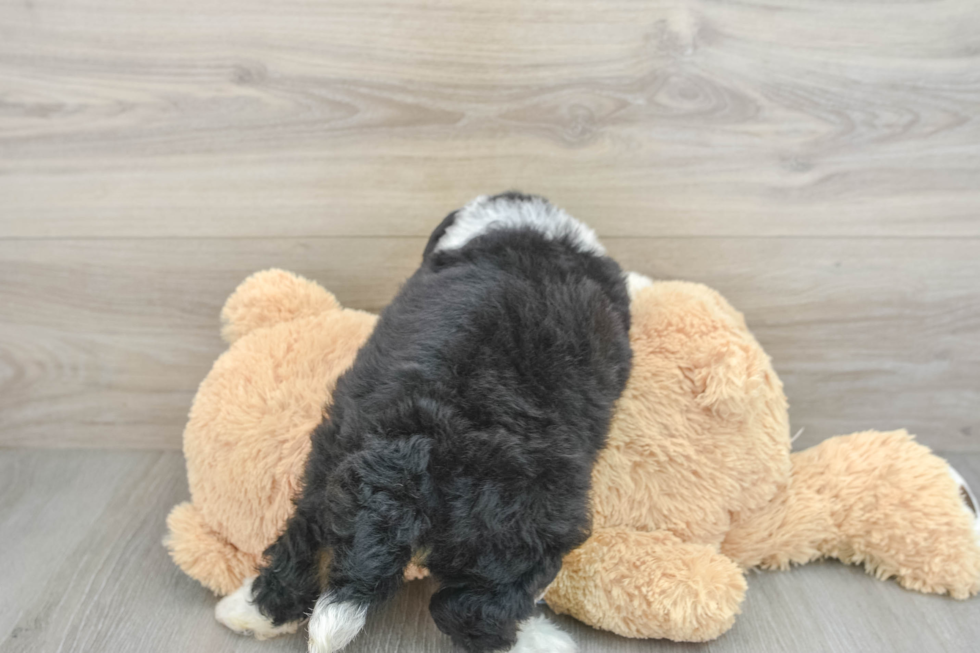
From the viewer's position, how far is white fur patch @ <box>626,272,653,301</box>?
94 centimetres

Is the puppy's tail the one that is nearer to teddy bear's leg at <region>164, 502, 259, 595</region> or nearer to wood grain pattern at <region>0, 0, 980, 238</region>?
teddy bear's leg at <region>164, 502, 259, 595</region>

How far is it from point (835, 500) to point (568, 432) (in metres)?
0.47

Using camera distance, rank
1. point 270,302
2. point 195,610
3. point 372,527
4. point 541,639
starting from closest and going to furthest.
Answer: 1. point 372,527
2. point 541,639
3. point 195,610
4. point 270,302

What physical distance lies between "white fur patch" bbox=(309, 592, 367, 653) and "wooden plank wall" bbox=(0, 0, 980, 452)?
1.91 ft

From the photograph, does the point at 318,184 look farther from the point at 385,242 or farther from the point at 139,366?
the point at 139,366

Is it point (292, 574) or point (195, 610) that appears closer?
point (292, 574)

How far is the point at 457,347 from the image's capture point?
68cm

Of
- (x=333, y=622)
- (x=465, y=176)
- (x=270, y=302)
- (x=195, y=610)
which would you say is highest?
(x=465, y=176)

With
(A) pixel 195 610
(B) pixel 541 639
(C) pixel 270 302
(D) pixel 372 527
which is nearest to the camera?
(D) pixel 372 527

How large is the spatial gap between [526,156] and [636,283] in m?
0.27

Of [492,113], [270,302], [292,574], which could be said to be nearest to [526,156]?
[492,113]

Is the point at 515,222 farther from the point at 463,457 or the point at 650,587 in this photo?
the point at 650,587

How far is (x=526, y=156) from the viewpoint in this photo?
41.3 inches

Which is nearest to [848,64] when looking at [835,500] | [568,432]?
[835,500]
